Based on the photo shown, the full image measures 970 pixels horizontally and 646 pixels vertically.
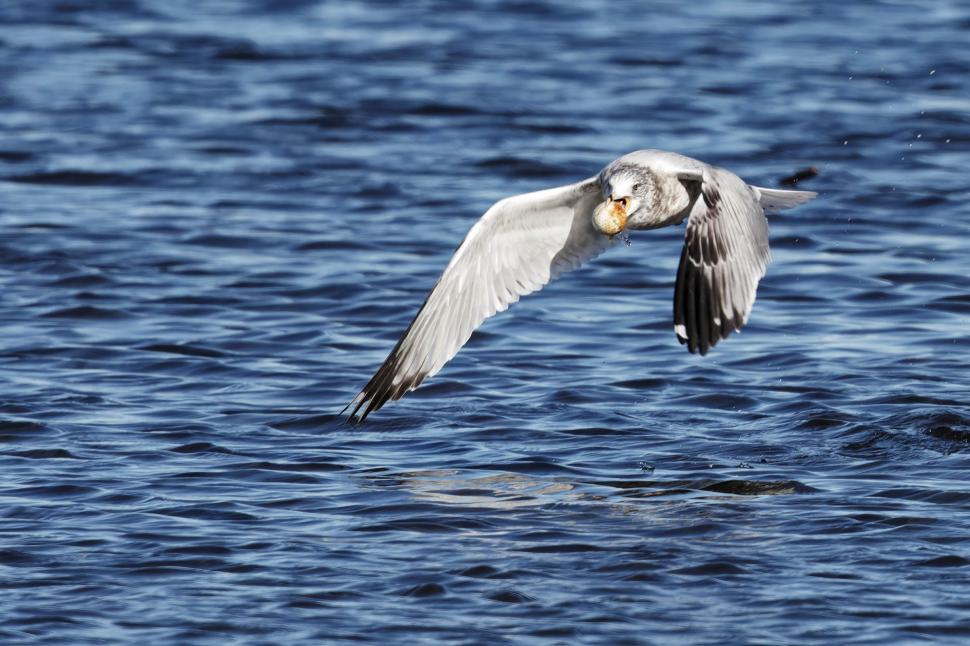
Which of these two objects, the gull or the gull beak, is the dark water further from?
the gull beak

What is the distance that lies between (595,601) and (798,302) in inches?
201

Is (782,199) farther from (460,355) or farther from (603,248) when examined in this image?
(460,355)

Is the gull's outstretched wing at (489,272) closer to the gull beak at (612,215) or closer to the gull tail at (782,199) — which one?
the gull beak at (612,215)

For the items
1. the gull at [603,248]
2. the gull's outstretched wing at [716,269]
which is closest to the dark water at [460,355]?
the gull at [603,248]

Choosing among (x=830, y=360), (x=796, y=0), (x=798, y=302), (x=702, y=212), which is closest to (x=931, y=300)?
(x=798, y=302)

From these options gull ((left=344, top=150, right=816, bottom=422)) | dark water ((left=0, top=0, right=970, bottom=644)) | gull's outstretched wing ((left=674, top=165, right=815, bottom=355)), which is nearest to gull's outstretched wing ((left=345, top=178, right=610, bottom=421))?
gull ((left=344, top=150, right=816, bottom=422))

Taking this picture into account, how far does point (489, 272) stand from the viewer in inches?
342

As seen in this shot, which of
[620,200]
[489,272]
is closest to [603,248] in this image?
[489,272]

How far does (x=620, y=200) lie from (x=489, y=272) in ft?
3.26

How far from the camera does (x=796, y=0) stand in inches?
844

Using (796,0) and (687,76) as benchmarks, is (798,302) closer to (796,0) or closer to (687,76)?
(687,76)

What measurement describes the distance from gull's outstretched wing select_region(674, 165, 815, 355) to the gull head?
0.98ft

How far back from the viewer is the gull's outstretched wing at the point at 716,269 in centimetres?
754

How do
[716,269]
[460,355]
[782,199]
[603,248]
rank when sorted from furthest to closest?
[460,355] < [603,248] < [782,199] < [716,269]
